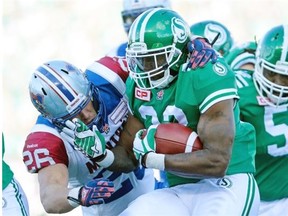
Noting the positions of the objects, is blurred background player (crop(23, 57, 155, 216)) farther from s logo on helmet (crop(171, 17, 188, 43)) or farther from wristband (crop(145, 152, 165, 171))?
s logo on helmet (crop(171, 17, 188, 43))

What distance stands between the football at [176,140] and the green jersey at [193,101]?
0.31ft

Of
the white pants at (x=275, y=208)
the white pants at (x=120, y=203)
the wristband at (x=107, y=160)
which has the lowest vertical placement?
the white pants at (x=275, y=208)

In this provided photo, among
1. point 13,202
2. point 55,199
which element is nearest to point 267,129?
point 55,199

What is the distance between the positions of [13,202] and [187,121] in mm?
914

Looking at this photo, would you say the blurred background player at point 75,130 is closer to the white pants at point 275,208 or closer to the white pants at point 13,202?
the white pants at point 13,202

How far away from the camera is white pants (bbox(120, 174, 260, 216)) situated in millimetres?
4016

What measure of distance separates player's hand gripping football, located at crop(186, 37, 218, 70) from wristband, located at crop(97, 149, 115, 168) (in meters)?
0.59

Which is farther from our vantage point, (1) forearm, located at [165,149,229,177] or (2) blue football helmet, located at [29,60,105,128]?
(2) blue football helmet, located at [29,60,105,128]

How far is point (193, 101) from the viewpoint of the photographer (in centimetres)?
398

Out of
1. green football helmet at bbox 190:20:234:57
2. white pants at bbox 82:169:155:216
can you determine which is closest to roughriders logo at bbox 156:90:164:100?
white pants at bbox 82:169:155:216

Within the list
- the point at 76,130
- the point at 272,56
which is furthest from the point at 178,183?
the point at 272,56

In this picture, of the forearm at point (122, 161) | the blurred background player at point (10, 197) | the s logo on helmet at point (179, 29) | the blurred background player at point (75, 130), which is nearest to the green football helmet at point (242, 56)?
the blurred background player at point (75, 130)

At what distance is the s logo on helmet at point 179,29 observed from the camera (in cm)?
411

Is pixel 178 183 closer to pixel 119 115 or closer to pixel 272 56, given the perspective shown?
pixel 119 115
